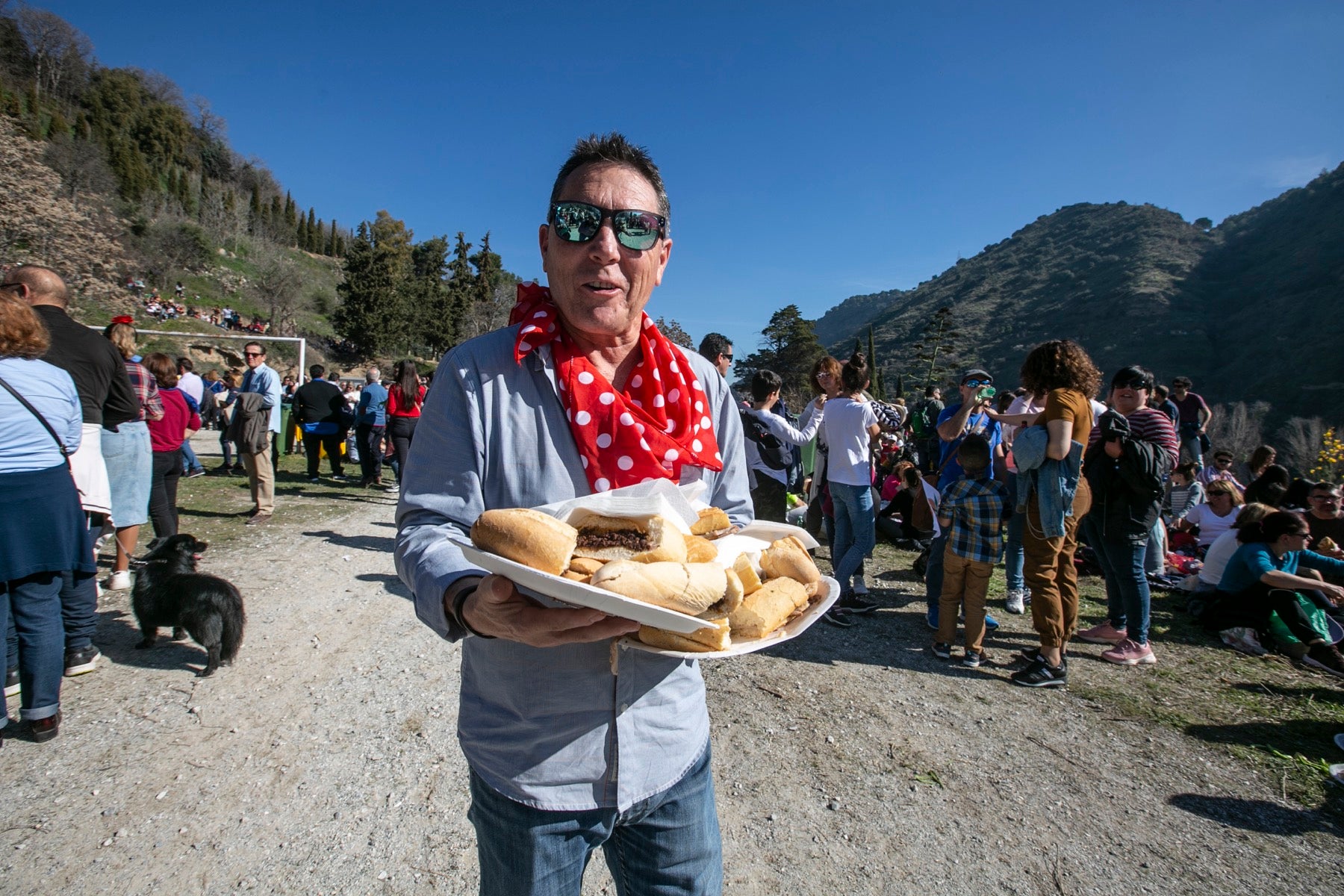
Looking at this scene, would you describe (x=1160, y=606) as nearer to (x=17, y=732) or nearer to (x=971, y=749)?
(x=971, y=749)

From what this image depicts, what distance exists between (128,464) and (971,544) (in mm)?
6869

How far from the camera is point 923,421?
32.7ft

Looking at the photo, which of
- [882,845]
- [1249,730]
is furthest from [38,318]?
[1249,730]

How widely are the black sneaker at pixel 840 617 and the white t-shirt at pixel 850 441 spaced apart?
4.10 ft

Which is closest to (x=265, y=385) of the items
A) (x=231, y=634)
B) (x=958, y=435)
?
(x=231, y=634)

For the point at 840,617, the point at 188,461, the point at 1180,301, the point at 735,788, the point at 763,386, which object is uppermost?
the point at 1180,301

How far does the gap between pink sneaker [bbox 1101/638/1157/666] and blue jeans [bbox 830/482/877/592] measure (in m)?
2.02

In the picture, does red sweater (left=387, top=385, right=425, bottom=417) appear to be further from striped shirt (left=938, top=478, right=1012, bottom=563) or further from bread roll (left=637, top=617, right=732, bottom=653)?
bread roll (left=637, top=617, right=732, bottom=653)

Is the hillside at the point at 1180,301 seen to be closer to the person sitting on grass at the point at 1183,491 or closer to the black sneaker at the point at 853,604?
the person sitting on grass at the point at 1183,491

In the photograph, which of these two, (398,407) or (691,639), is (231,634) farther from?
(398,407)

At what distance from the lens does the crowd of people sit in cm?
131

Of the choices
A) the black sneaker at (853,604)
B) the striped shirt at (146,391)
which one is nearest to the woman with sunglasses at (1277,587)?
the black sneaker at (853,604)

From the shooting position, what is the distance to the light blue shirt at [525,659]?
4.24 feet

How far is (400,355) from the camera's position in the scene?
45.6m
